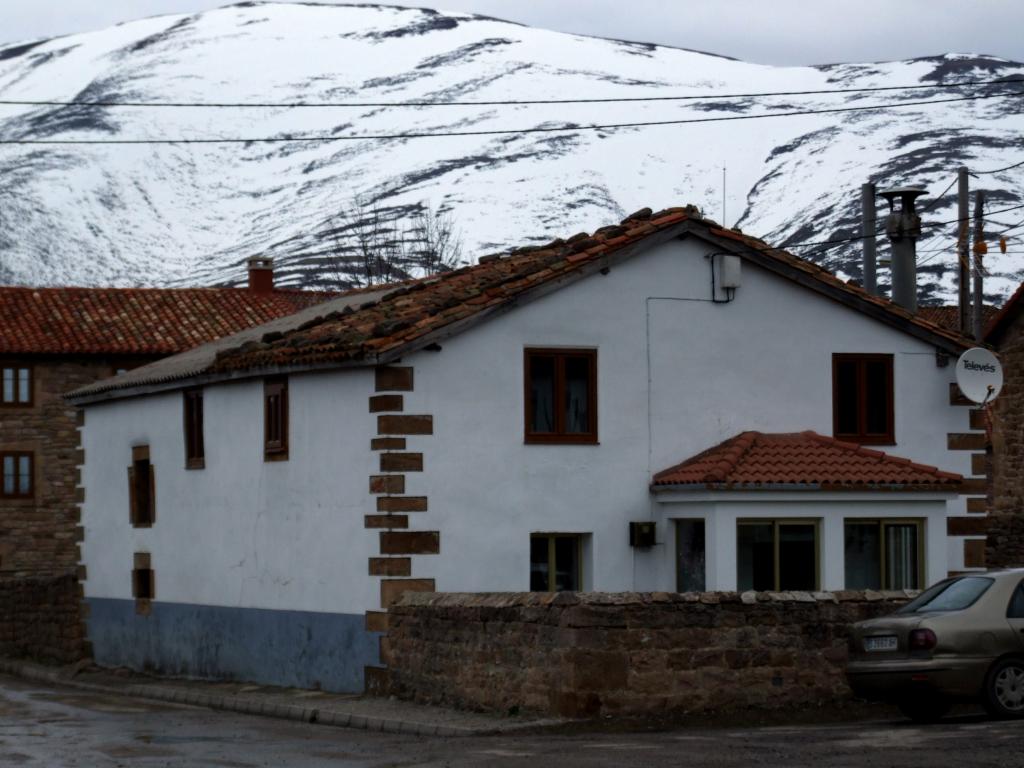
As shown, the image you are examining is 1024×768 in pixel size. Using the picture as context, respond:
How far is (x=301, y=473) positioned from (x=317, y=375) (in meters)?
1.32

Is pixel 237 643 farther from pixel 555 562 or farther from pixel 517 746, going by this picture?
pixel 517 746

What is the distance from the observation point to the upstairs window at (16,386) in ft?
175

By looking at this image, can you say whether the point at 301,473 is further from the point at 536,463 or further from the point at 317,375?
the point at 536,463

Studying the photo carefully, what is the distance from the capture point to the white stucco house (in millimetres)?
23391

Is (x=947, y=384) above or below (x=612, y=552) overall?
above

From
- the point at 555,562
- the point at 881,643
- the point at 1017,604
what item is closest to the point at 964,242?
the point at 555,562

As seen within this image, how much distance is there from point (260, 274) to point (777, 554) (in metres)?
38.2

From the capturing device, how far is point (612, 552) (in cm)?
2431

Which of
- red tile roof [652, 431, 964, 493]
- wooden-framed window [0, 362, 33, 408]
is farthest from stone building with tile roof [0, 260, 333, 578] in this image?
red tile roof [652, 431, 964, 493]

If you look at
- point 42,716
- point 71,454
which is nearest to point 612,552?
point 42,716

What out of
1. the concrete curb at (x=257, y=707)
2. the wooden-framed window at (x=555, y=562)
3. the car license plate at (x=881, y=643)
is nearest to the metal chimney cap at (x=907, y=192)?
the wooden-framed window at (x=555, y=562)

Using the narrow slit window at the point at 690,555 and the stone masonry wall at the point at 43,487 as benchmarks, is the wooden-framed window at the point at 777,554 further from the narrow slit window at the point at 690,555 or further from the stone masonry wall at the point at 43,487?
the stone masonry wall at the point at 43,487

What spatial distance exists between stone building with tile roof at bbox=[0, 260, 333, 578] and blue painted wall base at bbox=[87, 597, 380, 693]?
20.4 metres

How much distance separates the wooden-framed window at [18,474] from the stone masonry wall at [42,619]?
17660 mm
